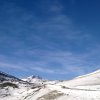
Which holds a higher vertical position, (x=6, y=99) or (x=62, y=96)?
(x=6, y=99)

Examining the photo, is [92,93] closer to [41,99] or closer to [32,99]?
[41,99]

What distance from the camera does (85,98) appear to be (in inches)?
1737

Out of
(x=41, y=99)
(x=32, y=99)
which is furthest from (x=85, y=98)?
(x=32, y=99)

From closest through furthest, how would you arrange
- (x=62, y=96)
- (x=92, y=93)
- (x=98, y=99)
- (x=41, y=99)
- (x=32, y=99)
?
(x=98, y=99) < (x=92, y=93) < (x=62, y=96) < (x=41, y=99) < (x=32, y=99)

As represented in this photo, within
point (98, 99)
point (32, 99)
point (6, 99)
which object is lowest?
point (98, 99)

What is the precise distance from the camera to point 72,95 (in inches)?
1907

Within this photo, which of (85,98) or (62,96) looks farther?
(62,96)

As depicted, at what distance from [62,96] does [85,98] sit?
790 cm

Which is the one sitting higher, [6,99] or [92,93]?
[6,99]

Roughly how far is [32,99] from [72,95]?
17.2m

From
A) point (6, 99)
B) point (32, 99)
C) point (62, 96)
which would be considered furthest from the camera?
point (6, 99)

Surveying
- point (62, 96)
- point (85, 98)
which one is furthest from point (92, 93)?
point (62, 96)

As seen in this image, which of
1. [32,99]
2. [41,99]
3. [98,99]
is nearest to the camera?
[98,99]

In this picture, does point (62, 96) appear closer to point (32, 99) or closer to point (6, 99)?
point (32, 99)
